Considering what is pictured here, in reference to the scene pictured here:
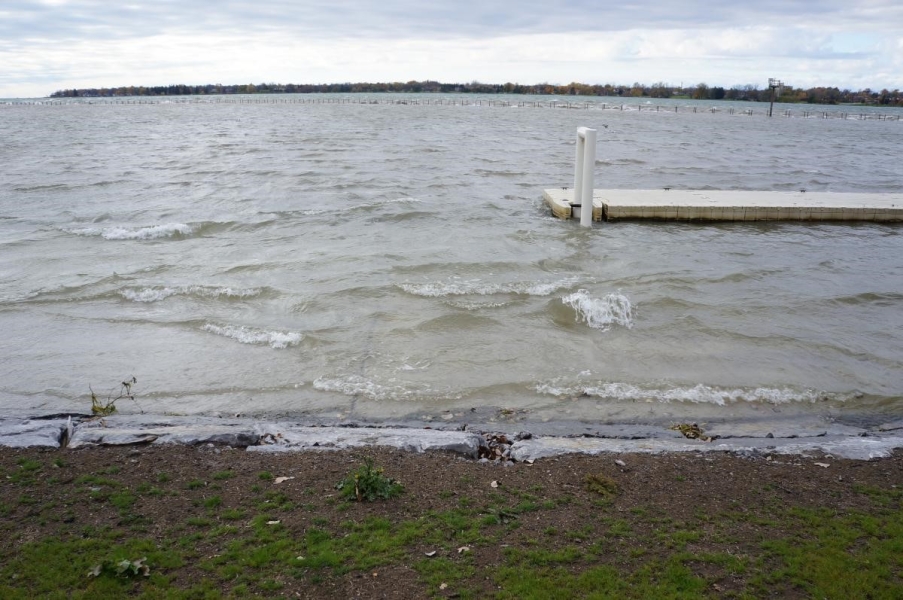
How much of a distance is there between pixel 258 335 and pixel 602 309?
4908 millimetres

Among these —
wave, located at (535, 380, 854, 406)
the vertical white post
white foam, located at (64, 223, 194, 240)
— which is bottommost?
wave, located at (535, 380, 854, 406)

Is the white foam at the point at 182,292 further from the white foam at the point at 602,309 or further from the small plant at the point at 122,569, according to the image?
the small plant at the point at 122,569

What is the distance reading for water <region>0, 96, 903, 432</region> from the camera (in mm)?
7395

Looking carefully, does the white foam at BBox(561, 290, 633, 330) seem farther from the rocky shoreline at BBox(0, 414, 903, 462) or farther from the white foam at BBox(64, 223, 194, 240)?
the white foam at BBox(64, 223, 194, 240)

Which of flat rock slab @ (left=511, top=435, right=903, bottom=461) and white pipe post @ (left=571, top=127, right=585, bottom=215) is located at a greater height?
white pipe post @ (left=571, top=127, right=585, bottom=215)

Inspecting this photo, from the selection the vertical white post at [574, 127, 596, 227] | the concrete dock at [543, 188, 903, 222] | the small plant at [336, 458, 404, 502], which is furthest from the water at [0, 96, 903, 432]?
the small plant at [336, 458, 404, 502]

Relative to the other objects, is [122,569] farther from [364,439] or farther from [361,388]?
[361,388]

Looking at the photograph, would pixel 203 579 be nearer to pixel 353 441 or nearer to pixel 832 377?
pixel 353 441

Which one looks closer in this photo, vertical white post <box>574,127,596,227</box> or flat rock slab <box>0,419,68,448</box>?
flat rock slab <box>0,419,68,448</box>

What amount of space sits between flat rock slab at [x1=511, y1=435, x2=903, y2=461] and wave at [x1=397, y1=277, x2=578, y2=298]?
5.38 meters

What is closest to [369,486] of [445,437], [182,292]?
[445,437]

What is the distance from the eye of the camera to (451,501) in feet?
15.1

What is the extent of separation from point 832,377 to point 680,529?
476 cm

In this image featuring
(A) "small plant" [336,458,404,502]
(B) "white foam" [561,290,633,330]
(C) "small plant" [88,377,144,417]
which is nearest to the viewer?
(A) "small plant" [336,458,404,502]
